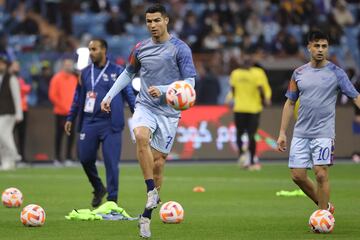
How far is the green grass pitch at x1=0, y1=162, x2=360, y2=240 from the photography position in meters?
12.1

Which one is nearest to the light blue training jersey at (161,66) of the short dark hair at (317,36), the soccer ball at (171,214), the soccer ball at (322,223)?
the soccer ball at (171,214)

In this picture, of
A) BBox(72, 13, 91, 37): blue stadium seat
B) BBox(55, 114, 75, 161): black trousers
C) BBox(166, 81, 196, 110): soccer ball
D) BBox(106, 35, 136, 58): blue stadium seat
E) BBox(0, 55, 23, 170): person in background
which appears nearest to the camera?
BBox(166, 81, 196, 110): soccer ball

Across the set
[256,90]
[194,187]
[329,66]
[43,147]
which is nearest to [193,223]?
[329,66]

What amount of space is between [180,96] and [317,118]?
2306mm

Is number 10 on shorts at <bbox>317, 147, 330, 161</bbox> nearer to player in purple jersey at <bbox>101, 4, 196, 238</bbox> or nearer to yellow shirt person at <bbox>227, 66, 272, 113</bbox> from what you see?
player in purple jersey at <bbox>101, 4, 196, 238</bbox>

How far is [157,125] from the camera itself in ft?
41.3

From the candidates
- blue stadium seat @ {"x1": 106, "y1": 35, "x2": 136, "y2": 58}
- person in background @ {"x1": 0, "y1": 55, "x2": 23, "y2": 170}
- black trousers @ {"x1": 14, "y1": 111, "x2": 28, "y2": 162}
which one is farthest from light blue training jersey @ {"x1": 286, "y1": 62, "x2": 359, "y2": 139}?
blue stadium seat @ {"x1": 106, "y1": 35, "x2": 136, "y2": 58}

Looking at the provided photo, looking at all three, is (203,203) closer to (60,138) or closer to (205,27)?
(60,138)

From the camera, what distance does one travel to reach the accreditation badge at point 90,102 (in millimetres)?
14945

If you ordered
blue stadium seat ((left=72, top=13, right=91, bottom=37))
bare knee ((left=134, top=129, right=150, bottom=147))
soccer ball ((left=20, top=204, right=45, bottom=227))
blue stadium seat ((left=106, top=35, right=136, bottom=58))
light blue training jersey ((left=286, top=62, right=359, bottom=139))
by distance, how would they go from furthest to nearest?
1. blue stadium seat ((left=72, top=13, right=91, bottom=37))
2. blue stadium seat ((left=106, top=35, right=136, bottom=58))
3. light blue training jersey ((left=286, top=62, right=359, bottom=139))
4. soccer ball ((left=20, top=204, right=45, bottom=227))
5. bare knee ((left=134, top=129, right=150, bottom=147))

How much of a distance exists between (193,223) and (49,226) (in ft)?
5.95

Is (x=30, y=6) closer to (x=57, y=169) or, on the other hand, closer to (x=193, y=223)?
(x=57, y=169)

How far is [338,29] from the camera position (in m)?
36.2

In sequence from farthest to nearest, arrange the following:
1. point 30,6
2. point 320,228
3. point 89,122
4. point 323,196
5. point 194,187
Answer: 1. point 30,6
2. point 194,187
3. point 89,122
4. point 323,196
5. point 320,228
